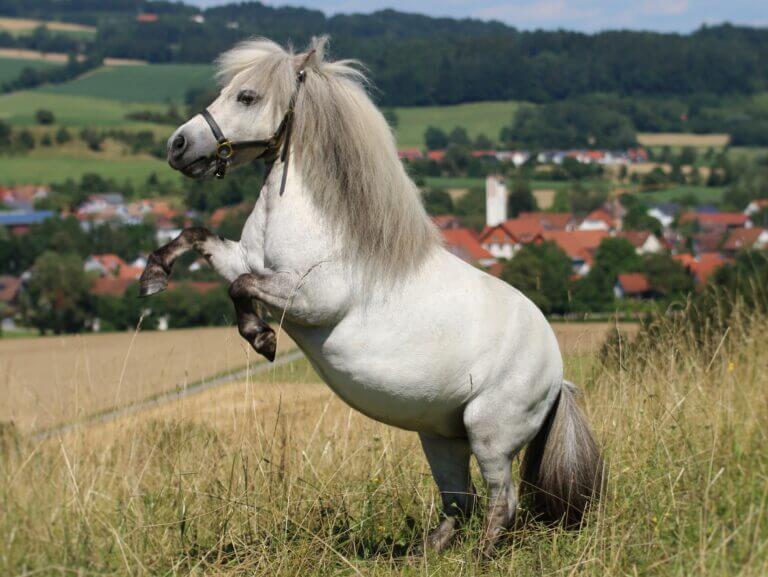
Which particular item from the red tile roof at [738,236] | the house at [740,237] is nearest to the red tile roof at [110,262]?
the house at [740,237]

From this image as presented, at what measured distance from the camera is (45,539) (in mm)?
3807

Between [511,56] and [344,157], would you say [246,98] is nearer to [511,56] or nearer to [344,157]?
[344,157]

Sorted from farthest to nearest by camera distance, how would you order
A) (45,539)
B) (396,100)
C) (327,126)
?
(396,100) < (327,126) < (45,539)

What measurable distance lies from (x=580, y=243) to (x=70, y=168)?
6491 centimetres

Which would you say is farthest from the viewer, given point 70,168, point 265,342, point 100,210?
point 70,168

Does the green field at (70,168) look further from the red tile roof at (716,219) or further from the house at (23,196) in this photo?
the red tile roof at (716,219)

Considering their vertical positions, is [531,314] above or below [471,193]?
above

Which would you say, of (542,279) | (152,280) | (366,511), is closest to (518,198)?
(542,279)

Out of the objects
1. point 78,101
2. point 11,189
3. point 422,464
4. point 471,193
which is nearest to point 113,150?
point 11,189

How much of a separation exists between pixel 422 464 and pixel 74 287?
58.1 m

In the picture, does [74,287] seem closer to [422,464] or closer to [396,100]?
[422,464]

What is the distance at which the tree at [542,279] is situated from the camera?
784 cm

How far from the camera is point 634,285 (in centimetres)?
4556

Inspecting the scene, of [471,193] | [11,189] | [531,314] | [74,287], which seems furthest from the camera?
[11,189]
